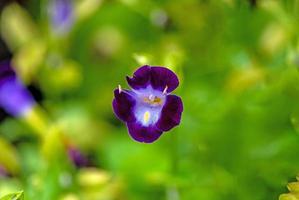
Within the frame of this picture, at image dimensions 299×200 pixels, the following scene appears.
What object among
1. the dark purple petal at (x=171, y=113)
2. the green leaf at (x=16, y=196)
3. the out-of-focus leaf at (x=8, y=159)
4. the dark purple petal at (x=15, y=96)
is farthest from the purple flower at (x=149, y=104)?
the dark purple petal at (x=15, y=96)

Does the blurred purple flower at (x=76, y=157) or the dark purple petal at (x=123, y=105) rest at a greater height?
the blurred purple flower at (x=76, y=157)

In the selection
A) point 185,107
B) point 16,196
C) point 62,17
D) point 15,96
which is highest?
point 62,17

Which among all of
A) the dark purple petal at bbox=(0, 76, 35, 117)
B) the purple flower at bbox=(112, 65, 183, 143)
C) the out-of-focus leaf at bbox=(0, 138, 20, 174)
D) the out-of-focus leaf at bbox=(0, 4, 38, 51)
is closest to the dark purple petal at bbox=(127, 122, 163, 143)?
the purple flower at bbox=(112, 65, 183, 143)

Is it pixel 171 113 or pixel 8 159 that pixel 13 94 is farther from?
pixel 171 113

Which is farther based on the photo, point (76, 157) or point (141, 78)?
point (76, 157)

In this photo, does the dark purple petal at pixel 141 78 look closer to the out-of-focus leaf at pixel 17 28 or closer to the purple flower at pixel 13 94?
the purple flower at pixel 13 94

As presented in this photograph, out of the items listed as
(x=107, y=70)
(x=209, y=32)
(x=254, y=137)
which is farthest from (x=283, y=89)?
(x=107, y=70)

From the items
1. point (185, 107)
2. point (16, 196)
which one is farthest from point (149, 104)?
point (185, 107)
